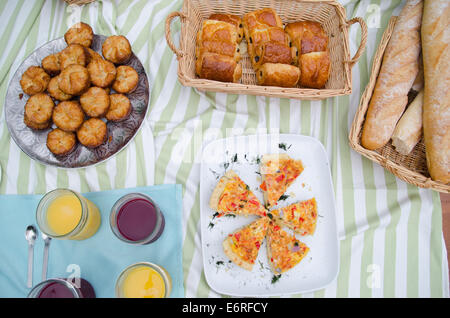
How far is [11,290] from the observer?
1.14 metres

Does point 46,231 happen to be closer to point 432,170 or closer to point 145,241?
point 145,241

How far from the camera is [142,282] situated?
994 mm

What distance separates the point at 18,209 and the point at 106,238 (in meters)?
0.39

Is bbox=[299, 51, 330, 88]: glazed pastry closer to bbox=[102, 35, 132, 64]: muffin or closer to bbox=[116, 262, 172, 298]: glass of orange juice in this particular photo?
bbox=[102, 35, 132, 64]: muffin

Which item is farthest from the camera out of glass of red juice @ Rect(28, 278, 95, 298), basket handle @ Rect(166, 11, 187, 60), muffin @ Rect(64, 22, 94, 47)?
muffin @ Rect(64, 22, 94, 47)

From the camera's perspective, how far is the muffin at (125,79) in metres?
1.16

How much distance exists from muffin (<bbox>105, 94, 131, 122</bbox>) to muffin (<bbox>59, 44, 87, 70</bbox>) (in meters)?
0.19

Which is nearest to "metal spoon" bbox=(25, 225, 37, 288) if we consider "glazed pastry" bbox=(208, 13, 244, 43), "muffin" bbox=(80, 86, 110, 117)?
"muffin" bbox=(80, 86, 110, 117)

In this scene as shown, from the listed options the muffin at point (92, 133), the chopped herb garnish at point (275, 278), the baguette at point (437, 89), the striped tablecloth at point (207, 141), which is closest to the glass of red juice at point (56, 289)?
the striped tablecloth at point (207, 141)

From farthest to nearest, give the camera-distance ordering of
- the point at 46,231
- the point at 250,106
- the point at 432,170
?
the point at 250,106 → the point at 432,170 → the point at 46,231

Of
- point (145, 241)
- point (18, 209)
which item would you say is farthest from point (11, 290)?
point (145, 241)

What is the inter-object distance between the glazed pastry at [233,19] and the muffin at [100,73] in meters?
0.50

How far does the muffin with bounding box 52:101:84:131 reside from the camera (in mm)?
1112

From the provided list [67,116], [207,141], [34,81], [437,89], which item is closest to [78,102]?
[67,116]
